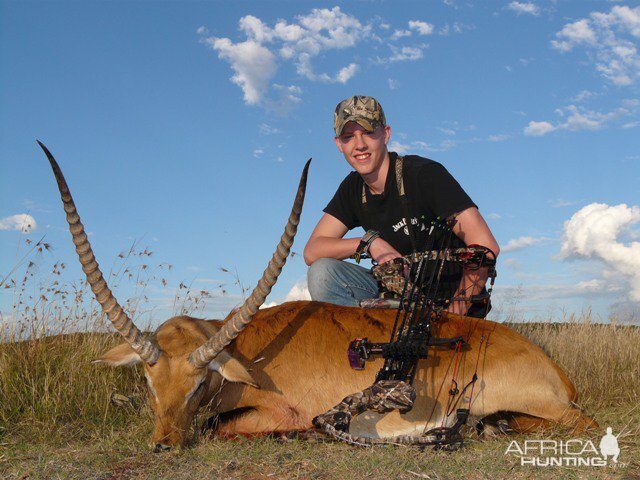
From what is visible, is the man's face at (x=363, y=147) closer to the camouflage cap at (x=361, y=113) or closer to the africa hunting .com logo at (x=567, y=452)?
the camouflage cap at (x=361, y=113)

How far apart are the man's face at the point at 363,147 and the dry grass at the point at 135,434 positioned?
8.48 ft

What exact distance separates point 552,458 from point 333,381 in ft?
5.17

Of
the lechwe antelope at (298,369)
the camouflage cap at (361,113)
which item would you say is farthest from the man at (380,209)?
the lechwe antelope at (298,369)

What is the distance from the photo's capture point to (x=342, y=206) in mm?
6344

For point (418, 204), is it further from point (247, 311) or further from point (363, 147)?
point (247, 311)

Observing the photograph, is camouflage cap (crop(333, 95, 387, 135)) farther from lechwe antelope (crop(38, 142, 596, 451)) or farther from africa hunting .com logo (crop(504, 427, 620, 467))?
africa hunting .com logo (crop(504, 427, 620, 467))

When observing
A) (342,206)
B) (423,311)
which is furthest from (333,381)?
(342,206)

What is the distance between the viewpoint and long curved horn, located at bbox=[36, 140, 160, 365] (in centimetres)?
393

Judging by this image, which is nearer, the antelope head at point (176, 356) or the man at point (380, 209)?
the antelope head at point (176, 356)

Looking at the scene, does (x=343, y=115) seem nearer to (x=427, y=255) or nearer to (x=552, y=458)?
(x=427, y=255)

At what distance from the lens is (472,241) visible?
5.29 metres

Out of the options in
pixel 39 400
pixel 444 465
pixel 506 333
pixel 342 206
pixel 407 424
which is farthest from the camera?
pixel 342 206

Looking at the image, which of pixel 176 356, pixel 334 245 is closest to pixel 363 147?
pixel 334 245

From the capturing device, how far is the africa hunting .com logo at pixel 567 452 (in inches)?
149
